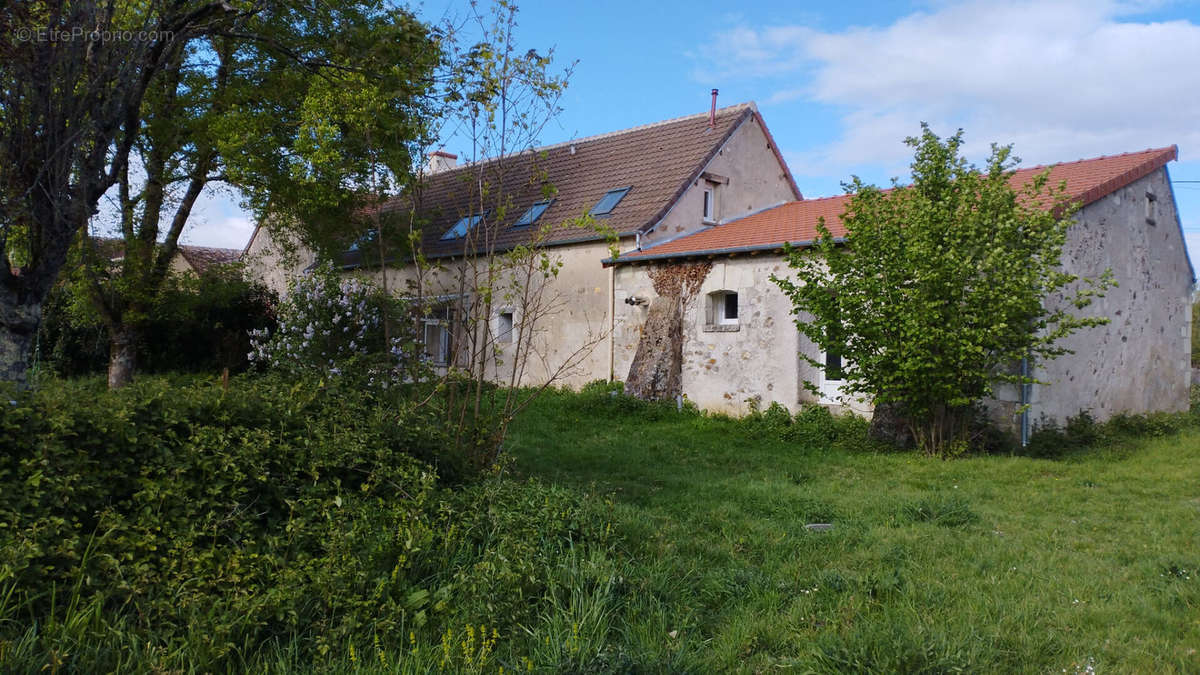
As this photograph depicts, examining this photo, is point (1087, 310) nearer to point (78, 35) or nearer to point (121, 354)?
point (78, 35)

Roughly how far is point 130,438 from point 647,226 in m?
12.2

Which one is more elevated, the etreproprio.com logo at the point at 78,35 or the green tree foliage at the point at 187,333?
the etreproprio.com logo at the point at 78,35

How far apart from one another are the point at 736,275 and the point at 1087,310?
5350 millimetres

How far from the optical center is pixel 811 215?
1521 centimetres

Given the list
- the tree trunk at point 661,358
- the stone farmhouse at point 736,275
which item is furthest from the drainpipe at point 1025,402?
the tree trunk at point 661,358

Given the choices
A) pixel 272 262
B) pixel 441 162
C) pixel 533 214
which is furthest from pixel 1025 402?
pixel 272 262

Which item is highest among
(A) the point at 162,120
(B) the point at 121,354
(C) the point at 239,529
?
(A) the point at 162,120

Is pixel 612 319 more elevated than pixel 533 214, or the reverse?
pixel 533 214

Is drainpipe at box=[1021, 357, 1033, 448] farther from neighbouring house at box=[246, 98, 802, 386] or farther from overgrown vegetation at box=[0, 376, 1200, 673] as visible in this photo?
neighbouring house at box=[246, 98, 802, 386]

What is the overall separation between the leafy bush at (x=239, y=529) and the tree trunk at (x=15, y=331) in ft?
3.19

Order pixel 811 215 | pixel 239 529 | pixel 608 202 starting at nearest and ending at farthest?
pixel 239 529 → pixel 811 215 → pixel 608 202

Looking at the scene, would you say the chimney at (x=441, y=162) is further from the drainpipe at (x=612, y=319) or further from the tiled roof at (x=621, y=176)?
the drainpipe at (x=612, y=319)

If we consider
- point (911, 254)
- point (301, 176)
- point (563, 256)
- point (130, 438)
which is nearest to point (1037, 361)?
point (911, 254)

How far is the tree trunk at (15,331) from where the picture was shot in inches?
215
